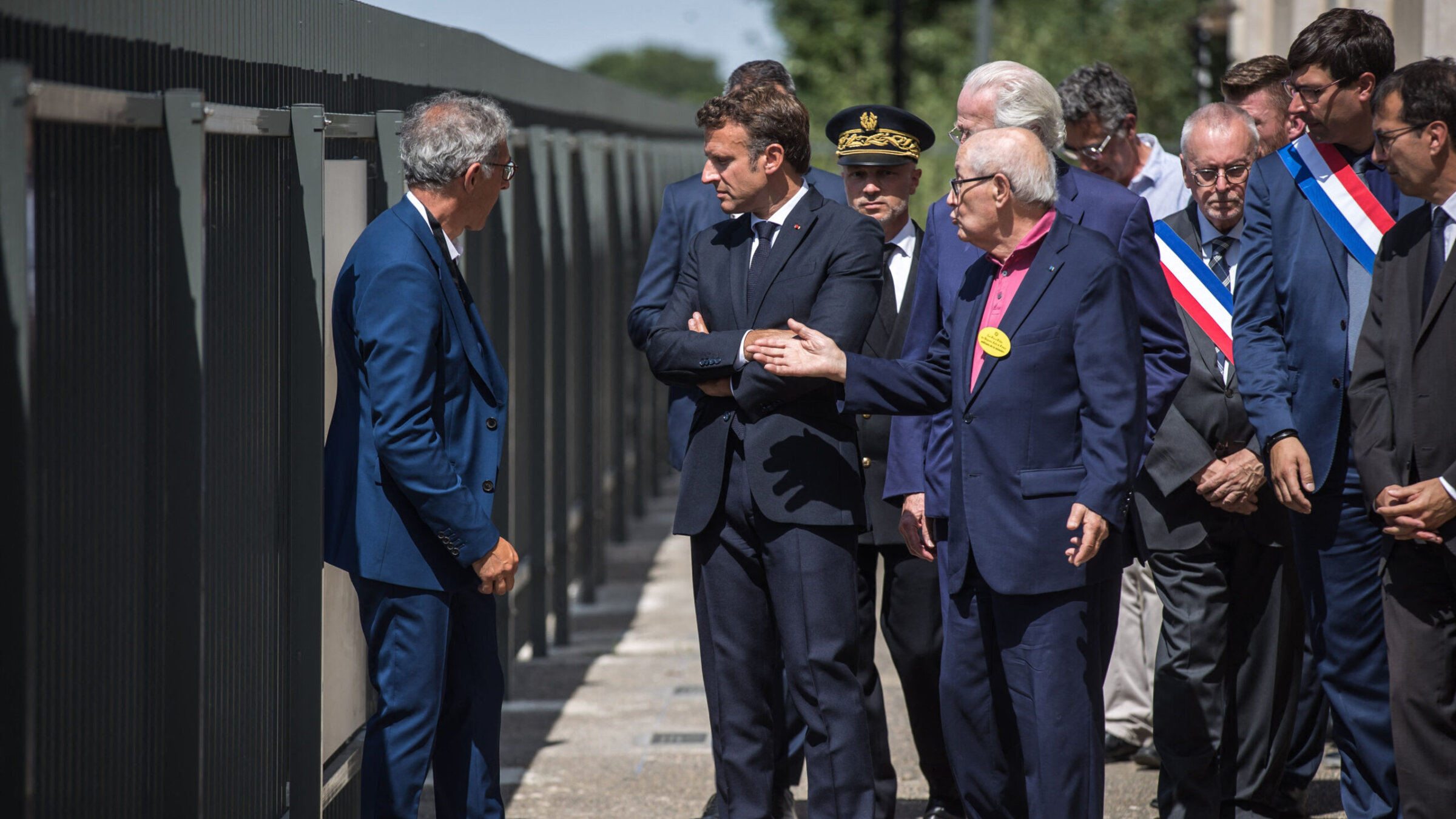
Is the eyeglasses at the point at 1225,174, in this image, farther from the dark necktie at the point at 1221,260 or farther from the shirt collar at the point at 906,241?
the shirt collar at the point at 906,241

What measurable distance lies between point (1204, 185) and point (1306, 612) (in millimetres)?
1323

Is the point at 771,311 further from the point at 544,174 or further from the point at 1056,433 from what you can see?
the point at 544,174

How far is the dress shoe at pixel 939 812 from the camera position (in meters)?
4.98

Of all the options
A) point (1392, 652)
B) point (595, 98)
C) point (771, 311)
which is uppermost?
point (595, 98)

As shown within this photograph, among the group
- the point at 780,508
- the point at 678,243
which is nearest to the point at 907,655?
the point at 780,508

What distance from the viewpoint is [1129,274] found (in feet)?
13.0

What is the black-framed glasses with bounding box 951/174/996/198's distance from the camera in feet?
12.6

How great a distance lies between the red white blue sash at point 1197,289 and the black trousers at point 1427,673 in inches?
37.8

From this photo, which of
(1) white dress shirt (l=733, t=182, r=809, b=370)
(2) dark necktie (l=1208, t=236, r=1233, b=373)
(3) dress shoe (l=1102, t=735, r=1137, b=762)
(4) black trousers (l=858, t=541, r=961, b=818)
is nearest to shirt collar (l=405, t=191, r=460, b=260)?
(1) white dress shirt (l=733, t=182, r=809, b=370)

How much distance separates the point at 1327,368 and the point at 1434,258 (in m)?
0.49

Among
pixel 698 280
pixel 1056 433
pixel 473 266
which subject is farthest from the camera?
pixel 473 266

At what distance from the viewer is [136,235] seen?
10.8ft

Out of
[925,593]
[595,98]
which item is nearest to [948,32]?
[595,98]

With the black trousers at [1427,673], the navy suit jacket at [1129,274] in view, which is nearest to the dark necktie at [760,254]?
the navy suit jacket at [1129,274]
